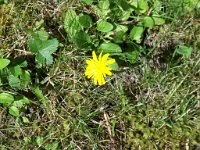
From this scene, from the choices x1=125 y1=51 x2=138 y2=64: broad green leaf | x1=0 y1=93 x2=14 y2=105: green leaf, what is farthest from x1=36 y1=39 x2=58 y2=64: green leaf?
x1=125 y1=51 x2=138 y2=64: broad green leaf

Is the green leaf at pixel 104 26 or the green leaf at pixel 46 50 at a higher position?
the green leaf at pixel 104 26

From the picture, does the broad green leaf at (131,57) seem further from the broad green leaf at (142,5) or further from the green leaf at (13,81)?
the green leaf at (13,81)

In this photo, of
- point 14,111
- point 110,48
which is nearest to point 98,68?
point 110,48

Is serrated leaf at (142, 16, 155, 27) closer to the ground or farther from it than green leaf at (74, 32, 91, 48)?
farther from it

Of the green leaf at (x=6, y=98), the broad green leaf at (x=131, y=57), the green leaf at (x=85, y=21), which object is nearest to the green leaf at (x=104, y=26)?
the green leaf at (x=85, y=21)

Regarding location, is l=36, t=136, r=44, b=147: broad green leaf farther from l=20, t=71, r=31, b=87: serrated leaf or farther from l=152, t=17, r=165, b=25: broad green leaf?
l=152, t=17, r=165, b=25: broad green leaf
